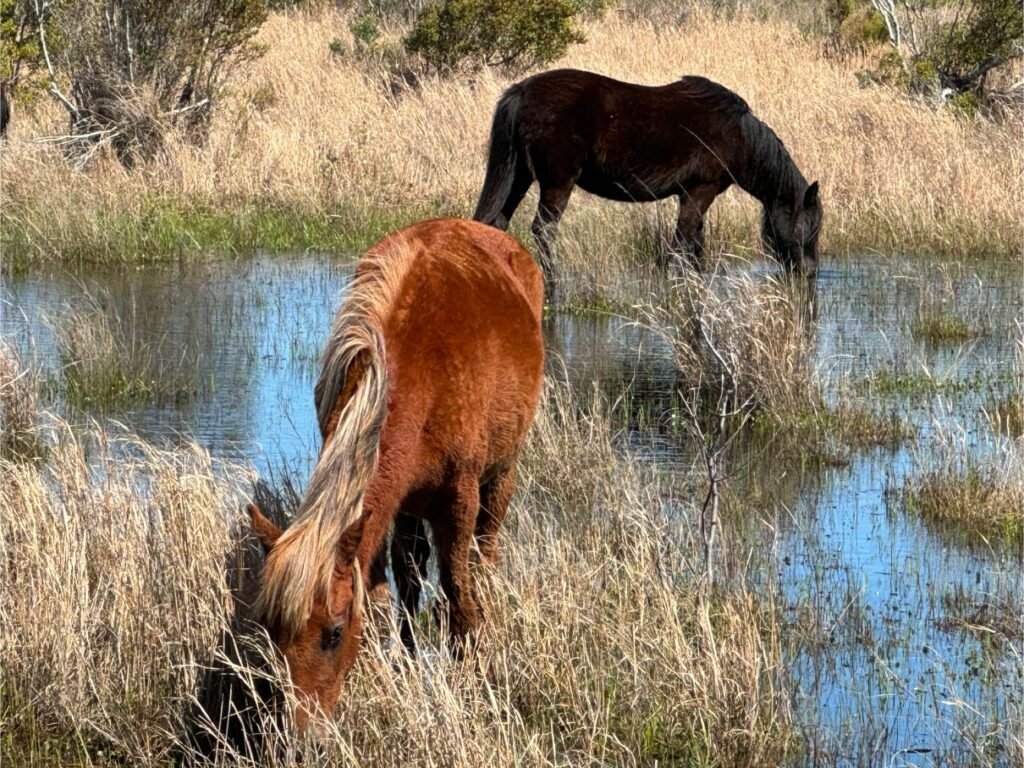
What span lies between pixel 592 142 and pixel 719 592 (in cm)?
649

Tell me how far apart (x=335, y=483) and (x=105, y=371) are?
512cm

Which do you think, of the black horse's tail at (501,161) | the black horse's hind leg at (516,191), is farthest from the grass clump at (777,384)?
the black horse's hind leg at (516,191)

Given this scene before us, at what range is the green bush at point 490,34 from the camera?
20.1 m

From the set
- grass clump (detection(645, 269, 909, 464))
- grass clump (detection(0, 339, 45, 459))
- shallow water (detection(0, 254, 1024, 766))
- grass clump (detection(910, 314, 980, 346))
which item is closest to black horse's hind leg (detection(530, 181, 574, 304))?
shallow water (detection(0, 254, 1024, 766))

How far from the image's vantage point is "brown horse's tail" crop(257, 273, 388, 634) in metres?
3.79

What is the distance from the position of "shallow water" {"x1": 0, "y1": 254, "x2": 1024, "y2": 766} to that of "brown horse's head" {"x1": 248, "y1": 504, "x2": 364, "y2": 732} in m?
1.55

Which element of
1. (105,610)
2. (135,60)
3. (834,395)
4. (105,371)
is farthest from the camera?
(135,60)

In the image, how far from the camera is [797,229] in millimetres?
11859

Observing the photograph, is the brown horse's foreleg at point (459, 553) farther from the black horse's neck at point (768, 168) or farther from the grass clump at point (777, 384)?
the black horse's neck at point (768, 168)

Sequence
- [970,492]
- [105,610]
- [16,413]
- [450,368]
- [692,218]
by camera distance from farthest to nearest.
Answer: [692,218] → [16,413] → [970,492] → [105,610] → [450,368]

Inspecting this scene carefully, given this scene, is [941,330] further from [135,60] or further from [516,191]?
[135,60]

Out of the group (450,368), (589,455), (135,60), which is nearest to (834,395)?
(589,455)

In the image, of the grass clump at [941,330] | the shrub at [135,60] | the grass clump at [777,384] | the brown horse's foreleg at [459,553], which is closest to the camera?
the brown horse's foreleg at [459,553]

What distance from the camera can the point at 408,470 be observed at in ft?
14.5
